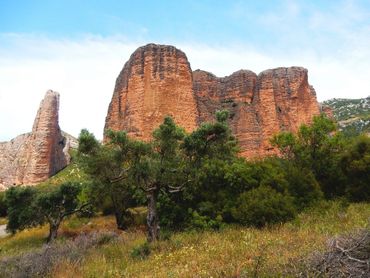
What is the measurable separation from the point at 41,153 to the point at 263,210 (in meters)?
51.9

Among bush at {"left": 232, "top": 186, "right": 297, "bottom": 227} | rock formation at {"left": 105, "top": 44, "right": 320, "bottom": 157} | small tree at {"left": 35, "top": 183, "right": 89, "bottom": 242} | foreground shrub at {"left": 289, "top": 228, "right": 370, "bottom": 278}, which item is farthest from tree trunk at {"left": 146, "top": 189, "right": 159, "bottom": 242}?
rock formation at {"left": 105, "top": 44, "right": 320, "bottom": 157}

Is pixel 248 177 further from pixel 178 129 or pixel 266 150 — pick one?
pixel 266 150

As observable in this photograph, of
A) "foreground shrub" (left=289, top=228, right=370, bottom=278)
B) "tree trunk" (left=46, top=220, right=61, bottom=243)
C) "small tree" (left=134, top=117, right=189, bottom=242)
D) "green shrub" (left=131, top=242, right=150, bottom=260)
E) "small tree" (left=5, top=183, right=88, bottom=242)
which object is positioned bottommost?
"tree trunk" (left=46, top=220, right=61, bottom=243)

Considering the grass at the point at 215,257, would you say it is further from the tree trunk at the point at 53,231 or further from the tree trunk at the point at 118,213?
the tree trunk at the point at 118,213

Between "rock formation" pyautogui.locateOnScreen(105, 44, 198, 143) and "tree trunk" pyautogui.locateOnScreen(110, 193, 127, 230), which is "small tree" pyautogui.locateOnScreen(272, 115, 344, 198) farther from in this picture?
"rock formation" pyautogui.locateOnScreen(105, 44, 198, 143)

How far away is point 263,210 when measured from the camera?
1573 centimetres

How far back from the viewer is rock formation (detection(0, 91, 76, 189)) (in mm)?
60719

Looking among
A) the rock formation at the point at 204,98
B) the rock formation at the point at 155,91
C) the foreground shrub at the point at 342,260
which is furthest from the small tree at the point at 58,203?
the rock formation at the point at 155,91

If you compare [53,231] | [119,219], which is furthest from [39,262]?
[119,219]

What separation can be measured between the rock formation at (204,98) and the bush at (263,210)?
3084 centimetres

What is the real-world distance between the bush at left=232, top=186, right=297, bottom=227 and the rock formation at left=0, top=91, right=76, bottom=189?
49796 millimetres

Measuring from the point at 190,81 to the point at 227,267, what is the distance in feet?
147

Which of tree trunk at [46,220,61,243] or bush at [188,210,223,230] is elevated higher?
bush at [188,210,223,230]

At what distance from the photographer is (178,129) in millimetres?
14672
